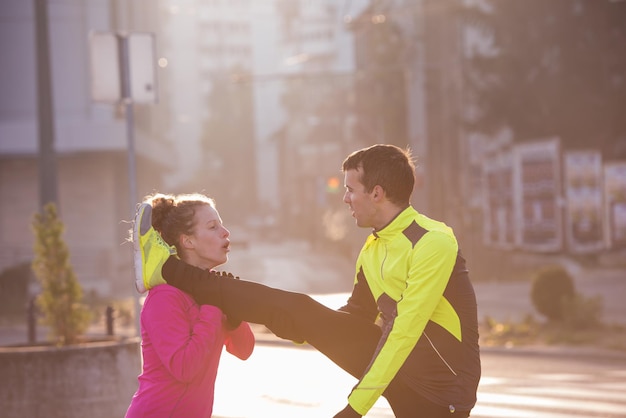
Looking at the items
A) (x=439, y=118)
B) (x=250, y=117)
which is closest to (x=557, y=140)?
(x=439, y=118)

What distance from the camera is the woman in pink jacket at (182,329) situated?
444 cm

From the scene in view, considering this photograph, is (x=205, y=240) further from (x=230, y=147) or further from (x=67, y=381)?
(x=230, y=147)

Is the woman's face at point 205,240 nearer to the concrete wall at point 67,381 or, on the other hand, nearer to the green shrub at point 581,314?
the concrete wall at point 67,381

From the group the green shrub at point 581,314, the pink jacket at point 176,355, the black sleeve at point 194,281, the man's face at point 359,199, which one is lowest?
the green shrub at point 581,314

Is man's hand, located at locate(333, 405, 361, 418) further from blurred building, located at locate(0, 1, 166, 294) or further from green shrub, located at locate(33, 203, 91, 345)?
blurred building, located at locate(0, 1, 166, 294)

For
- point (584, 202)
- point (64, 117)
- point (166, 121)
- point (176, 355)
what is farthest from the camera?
point (166, 121)

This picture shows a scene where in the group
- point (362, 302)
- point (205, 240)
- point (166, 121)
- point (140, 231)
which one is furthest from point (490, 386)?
point (166, 121)

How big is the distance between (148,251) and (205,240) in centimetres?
21

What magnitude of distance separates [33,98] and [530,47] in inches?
713

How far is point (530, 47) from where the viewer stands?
34.7 m

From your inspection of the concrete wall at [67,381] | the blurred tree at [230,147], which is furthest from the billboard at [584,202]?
the blurred tree at [230,147]

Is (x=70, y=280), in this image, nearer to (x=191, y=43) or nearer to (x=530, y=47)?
(x=530, y=47)

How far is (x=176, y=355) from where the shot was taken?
174 inches

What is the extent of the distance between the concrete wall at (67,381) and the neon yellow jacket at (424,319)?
5.50 meters
